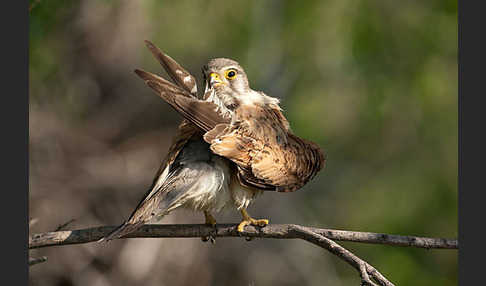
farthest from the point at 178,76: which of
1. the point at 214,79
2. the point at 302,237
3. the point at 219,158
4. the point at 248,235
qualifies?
the point at 302,237

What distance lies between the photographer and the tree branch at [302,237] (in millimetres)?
3098

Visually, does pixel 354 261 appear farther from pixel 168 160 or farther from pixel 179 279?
pixel 179 279

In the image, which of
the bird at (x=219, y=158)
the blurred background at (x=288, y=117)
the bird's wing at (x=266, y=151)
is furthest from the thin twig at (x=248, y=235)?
the blurred background at (x=288, y=117)

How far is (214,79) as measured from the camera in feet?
14.4

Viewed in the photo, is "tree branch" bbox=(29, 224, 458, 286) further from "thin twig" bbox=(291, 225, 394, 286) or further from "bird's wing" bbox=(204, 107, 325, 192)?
"bird's wing" bbox=(204, 107, 325, 192)

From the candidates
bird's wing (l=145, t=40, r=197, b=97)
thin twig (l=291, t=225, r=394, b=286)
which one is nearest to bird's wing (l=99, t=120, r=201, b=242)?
bird's wing (l=145, t=40, r=197, b=97)

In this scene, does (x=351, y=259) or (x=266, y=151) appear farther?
(x=266, y=151)

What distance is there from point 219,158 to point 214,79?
80 centimetres

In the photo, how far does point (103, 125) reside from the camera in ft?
26.3

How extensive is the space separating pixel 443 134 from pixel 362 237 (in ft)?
14.3

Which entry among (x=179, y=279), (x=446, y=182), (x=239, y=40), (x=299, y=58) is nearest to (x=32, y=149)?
(x=179, y=279)

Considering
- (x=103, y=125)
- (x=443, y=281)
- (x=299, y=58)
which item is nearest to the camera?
→ (x=443, y=281)

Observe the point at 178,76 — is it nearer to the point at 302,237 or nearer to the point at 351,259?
the point at 302,237

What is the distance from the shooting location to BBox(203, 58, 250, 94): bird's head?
14.5 feet
